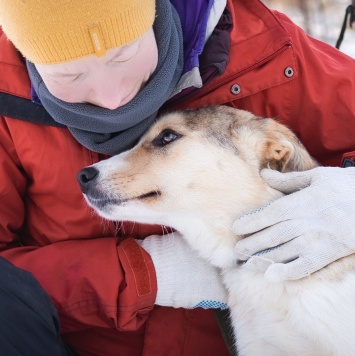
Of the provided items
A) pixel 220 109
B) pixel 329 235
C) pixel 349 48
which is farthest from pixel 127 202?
pixel 349 48

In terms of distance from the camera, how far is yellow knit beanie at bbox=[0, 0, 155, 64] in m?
1.61

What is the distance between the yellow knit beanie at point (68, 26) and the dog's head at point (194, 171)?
523 millimetres

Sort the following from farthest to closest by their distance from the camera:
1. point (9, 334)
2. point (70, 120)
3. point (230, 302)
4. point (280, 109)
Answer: point (280, 109) → point (230, 302) → point (70, 120) → point (9, 334)

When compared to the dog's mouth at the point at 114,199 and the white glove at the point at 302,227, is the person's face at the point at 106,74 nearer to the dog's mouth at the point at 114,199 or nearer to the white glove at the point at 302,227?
the dog's mouth at the point at 114,199

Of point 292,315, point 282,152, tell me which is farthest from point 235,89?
point 292,315

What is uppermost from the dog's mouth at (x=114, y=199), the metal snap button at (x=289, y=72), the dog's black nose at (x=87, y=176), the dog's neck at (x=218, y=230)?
the metal snap button at (x=289, y=72)

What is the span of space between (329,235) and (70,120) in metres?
1.07

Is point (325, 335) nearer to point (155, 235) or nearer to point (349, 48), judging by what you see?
point (155, 235)

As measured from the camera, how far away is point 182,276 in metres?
2.20

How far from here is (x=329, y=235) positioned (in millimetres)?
1925

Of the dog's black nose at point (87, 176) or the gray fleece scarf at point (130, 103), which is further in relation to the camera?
the dog's black nose at point (87, 176)

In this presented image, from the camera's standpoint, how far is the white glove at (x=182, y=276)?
2178mm

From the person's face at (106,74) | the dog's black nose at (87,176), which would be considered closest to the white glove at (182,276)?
the dog's black nose at (87,176)

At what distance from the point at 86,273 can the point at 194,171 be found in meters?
0.62
